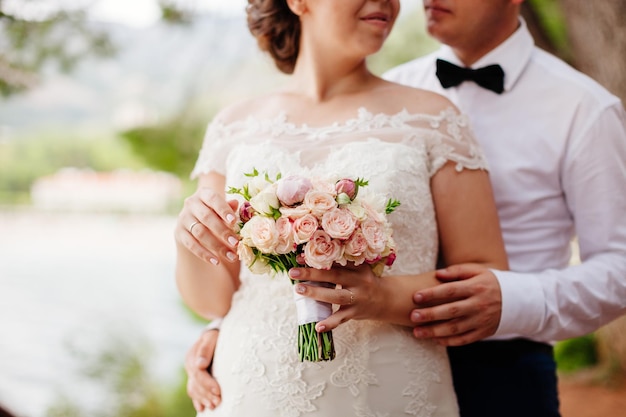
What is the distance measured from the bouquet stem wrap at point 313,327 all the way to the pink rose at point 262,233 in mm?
176

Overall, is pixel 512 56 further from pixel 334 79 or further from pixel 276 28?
pixel 276 28

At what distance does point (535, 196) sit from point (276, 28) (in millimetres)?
1083

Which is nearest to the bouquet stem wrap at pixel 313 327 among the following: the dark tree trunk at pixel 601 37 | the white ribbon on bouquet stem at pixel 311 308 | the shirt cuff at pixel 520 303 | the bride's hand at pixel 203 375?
the white ribbon on bouquet stem at pixel 311 308

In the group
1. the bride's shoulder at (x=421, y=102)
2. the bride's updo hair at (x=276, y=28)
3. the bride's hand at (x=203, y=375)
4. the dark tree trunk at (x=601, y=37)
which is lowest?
the bride's hand at (x=203, y=375)

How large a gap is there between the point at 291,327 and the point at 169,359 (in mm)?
5436

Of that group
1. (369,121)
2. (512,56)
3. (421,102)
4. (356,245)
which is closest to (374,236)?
(356,245)

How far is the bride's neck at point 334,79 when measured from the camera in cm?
245

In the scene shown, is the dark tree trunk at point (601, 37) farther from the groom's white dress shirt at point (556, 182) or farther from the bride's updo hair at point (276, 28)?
the bride's updo hair at point (276, 28)

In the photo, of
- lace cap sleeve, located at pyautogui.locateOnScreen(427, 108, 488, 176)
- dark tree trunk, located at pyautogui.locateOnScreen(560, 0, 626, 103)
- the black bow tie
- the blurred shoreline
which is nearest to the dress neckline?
lace cap sleeve, located at pyautogui.locateOnScreen(427, 108, 488, 176)

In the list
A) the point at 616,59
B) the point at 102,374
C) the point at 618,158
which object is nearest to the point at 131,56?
the point at 102,374

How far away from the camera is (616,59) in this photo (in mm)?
4309

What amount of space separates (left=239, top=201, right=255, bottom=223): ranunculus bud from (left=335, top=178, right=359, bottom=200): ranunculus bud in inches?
8.8

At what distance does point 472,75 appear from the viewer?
2.66 metres

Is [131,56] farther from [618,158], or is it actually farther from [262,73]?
[618,158]
